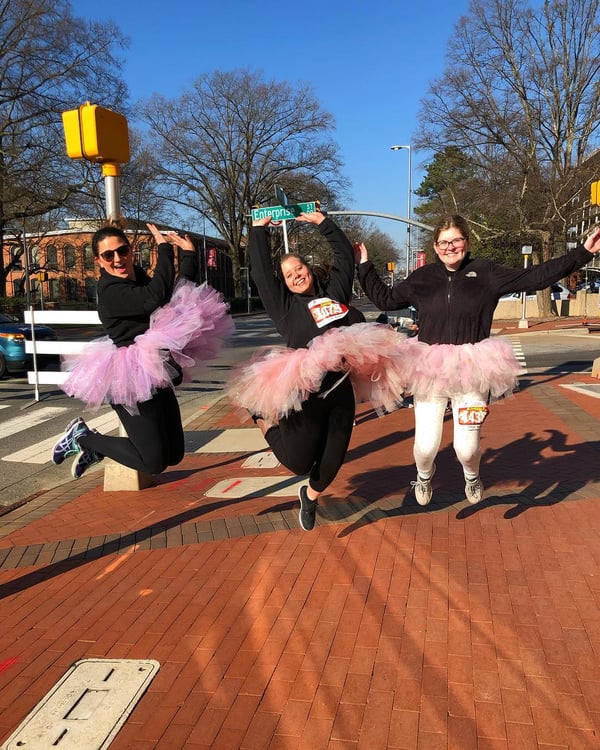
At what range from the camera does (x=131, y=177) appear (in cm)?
2981

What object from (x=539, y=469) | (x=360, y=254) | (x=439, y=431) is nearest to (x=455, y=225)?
(x=360, y=254)

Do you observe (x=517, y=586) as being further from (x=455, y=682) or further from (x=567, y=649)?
(x=455, y=682)

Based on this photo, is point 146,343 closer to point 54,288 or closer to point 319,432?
point 319,432

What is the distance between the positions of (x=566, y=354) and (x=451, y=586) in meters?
15.2

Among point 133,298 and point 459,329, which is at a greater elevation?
point 133,298

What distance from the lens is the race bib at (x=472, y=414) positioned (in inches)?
154

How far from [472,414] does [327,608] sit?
1.58m

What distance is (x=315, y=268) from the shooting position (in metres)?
3.79

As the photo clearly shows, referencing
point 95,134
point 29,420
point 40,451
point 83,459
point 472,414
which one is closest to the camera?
point 472,414

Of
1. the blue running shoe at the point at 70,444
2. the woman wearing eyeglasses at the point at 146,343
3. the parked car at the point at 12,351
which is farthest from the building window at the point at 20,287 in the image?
the woman wearing eyeglasses at the point at 146,343

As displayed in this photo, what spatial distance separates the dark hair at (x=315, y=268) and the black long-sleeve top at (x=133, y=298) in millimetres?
687

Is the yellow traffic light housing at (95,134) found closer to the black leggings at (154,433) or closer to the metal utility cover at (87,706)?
the black leggings at (154,433)

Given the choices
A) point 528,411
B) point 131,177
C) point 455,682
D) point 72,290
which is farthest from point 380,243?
point 455,682

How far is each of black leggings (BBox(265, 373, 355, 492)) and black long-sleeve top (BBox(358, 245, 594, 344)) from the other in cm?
82
